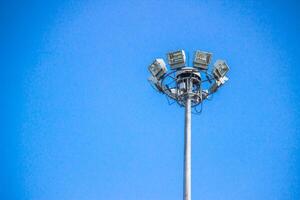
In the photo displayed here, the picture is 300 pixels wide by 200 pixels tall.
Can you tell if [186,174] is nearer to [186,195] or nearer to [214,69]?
[186,195]

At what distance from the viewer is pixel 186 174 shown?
10.8 metres

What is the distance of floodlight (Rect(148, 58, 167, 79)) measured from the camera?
13.6 meters

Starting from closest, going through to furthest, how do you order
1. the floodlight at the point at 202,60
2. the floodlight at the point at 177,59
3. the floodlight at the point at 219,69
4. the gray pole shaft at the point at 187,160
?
the gray pole shaft at the point at 187,160, the floodlight at the point at 177,59, the floodlight at the point at 202,60, the floodlight at the point at 219,69

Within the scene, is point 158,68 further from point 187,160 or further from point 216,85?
point 187,160

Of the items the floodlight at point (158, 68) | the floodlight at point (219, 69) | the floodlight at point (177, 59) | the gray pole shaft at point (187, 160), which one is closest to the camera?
the gray pole shaft at point (187, 160)

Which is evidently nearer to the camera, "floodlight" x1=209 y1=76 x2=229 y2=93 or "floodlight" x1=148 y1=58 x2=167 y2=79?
"floodlight" x1=148 y1=58 x2=167 y2=79

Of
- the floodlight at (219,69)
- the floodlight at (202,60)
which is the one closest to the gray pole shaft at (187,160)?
the floodlight at (202,60)

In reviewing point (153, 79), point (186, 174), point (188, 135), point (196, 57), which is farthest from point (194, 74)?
point (186, 174)

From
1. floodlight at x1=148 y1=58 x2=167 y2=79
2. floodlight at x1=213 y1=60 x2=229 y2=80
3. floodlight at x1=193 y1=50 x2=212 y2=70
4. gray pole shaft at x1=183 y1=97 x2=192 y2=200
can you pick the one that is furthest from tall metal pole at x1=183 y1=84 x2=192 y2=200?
floodlight at x1=213 y1=60 x2=229 y2=80

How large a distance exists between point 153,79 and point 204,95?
2010 mm

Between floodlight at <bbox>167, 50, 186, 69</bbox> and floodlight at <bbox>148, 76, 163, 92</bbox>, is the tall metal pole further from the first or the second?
floodlight at <bbox>148, 76, 163, 92</bbox>

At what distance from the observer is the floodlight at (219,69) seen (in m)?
13.7

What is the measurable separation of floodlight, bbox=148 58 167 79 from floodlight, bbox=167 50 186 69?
40 cm

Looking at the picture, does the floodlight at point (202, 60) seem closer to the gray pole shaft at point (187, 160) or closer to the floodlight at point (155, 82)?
the floodlight at point (155, 82)
